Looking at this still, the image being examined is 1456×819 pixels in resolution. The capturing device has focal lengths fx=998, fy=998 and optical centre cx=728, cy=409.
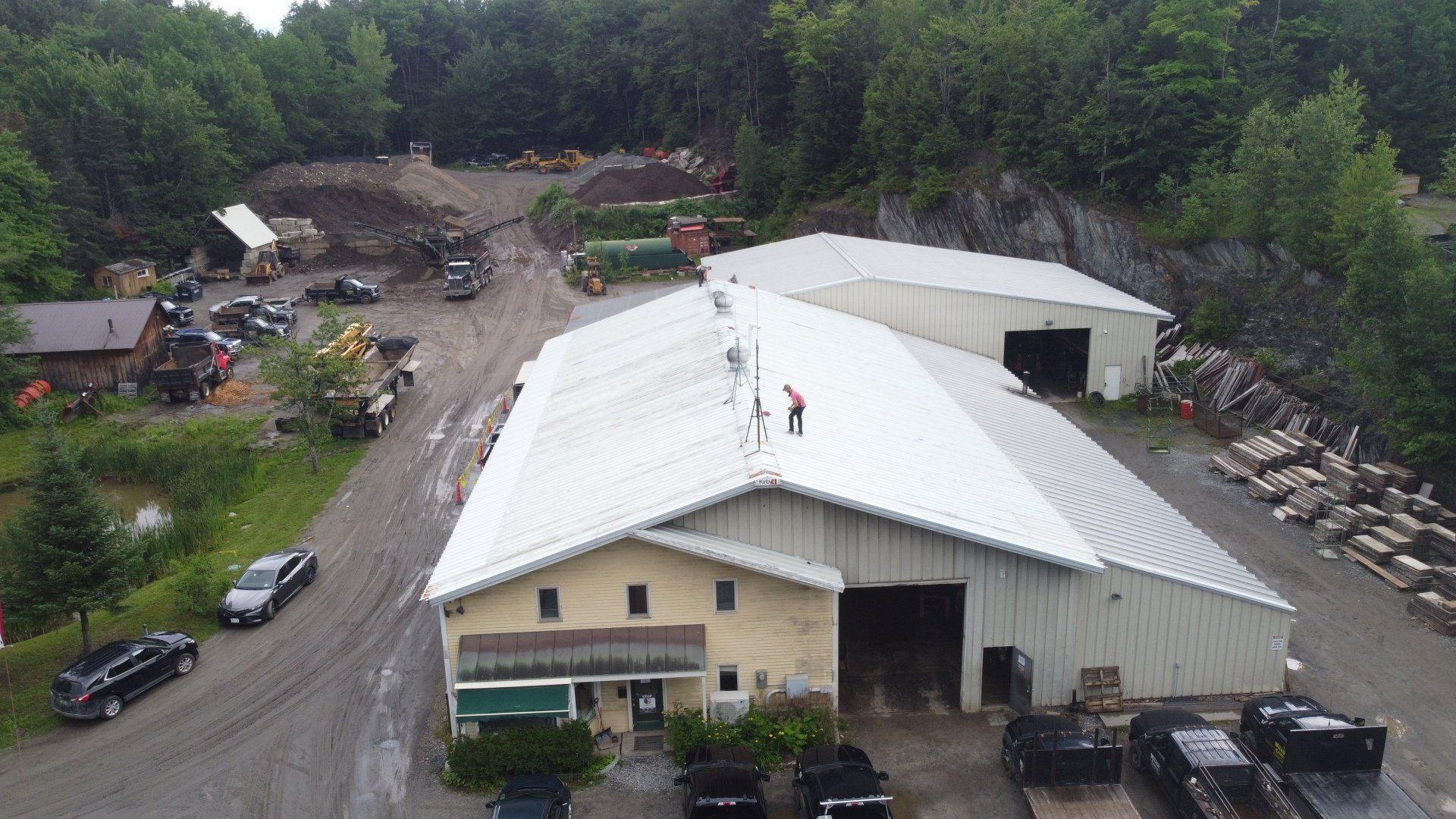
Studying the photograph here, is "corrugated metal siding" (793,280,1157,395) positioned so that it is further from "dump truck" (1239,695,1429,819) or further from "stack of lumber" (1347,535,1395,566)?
"dump truck" (1239,695,1429,819)

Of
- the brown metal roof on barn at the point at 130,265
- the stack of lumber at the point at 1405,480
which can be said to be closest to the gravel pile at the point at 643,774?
the stack of lumber at the point at 1405,480

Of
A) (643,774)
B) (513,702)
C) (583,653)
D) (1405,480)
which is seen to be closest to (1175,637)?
(643,774)

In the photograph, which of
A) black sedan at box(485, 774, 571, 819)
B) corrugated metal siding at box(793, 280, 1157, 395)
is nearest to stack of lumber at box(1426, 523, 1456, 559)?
corrugated metal siding at box(793, 280, 1157, 395)

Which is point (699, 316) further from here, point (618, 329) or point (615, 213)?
point (615, 213)

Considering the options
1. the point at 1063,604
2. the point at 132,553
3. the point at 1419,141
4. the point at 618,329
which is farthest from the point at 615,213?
the point at 1063,604

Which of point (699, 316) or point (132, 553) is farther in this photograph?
point (699, 316)
